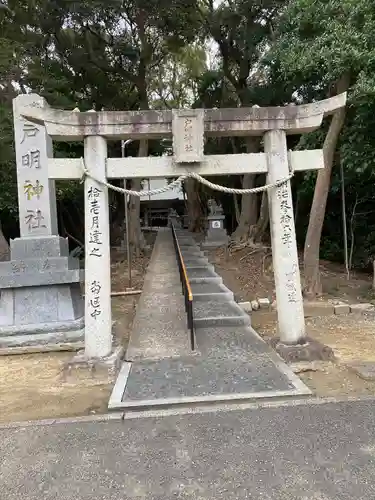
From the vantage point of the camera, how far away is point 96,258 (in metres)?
5.86

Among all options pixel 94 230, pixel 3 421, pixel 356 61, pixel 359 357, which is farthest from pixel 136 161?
pixel 356 61

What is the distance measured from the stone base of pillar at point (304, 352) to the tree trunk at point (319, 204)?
440cm

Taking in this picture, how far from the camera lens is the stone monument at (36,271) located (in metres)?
7.50

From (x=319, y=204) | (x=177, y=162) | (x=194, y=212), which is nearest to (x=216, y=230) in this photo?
(x=194, y=212)

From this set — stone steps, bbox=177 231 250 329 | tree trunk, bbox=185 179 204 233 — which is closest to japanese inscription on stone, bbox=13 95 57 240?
stone steps, bbox=177 231 250 329

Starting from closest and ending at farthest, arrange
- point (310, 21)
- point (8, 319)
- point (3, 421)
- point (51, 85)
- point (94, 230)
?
point (3, 421)
point (94, 230)
point (8, 319)
point (310, 21)
point (51, 85)

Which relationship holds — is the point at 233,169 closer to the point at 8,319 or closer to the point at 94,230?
the point at 94,230

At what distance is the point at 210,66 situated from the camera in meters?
18.5

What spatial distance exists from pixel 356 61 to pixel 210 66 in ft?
39.2

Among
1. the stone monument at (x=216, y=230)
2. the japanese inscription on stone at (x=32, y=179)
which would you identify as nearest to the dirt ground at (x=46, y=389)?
Result: the japanese inscription on stone at (x=32, y=179)

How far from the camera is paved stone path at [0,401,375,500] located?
120 inches

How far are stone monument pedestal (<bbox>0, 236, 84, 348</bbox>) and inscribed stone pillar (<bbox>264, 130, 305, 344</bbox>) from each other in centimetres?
388

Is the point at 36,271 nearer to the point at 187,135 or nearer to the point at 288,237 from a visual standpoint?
the point at 187,135

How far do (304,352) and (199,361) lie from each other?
5.11 ft
